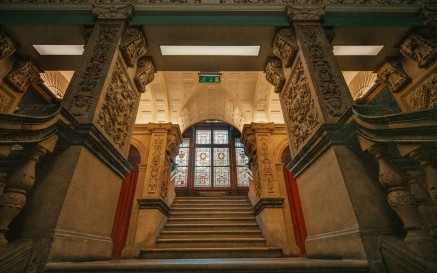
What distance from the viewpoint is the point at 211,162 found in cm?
1244

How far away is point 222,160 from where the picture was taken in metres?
12.5

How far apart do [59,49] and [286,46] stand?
3921 millimetres

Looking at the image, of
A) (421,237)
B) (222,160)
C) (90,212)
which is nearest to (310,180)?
(421,237)

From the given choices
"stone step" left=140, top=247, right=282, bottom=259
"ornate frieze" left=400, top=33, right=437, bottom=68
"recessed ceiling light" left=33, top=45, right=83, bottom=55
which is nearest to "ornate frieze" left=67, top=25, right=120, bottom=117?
"recessed ceiling light" left=33, top=45, right=83, bottom=55

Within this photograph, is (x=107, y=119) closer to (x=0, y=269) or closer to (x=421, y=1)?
(x=0, y=269)

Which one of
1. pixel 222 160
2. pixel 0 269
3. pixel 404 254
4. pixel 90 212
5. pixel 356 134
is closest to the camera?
pixel 0 269

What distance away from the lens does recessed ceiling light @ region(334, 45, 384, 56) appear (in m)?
3.69

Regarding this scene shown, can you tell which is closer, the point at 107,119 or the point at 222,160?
the point at 107,119

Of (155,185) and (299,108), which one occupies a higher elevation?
(299,108)

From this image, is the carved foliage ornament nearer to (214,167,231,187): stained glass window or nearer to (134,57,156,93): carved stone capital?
(134,57,156,93): carved stone capital

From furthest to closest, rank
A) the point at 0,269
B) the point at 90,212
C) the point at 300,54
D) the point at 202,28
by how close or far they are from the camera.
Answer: the point at 202,28 → the point at 300,54 → the point at 90,212 → the point at 0,269

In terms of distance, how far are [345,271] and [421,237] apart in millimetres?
592

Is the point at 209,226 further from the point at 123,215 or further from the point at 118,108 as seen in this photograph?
the point at 118,108

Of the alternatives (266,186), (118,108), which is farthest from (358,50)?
(266,186)
